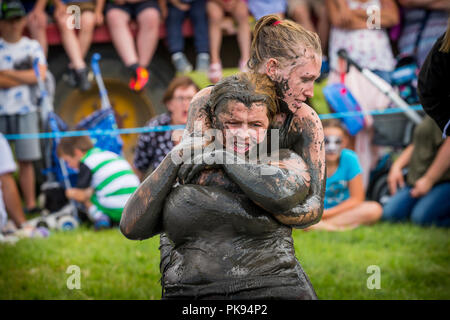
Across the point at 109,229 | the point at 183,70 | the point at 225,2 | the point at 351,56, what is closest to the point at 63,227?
the point at 109,229

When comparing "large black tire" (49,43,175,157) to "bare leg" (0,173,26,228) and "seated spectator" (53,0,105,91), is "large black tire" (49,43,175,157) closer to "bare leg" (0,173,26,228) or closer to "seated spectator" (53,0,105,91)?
"seated spectator" (53,0,105,91)

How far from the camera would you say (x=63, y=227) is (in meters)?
5.96

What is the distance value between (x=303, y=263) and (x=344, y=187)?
1514 mm

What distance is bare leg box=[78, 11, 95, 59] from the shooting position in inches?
260

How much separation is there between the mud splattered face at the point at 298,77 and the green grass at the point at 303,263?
202cm

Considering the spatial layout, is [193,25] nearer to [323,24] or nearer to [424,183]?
[323,24]

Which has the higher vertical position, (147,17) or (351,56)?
(147,17)

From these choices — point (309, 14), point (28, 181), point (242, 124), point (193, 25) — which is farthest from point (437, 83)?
point (28, 181)

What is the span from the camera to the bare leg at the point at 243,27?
661 cm

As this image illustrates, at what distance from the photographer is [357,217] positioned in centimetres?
577

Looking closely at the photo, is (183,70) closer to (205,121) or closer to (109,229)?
(109,229)

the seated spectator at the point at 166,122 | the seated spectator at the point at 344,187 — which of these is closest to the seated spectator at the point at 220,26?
the seated spectator at the point at 166,122
